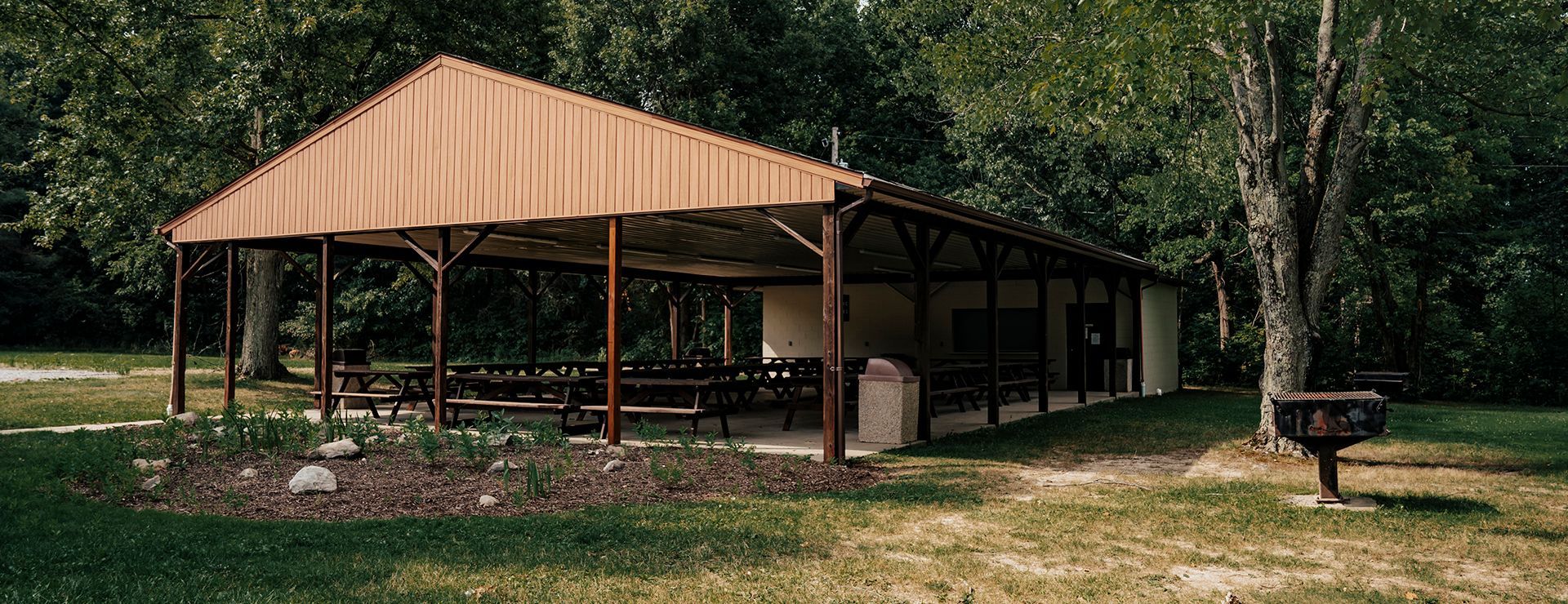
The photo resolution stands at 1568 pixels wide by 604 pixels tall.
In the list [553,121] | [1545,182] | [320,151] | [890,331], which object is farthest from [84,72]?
[1545,182]

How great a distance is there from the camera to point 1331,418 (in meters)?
7.14

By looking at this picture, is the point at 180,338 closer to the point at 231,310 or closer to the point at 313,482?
the point at 231,310

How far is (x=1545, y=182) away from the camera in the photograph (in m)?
23.5

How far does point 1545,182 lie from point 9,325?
146ft

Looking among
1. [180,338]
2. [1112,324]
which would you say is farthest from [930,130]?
[180,338]

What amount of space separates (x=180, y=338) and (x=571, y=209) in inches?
297

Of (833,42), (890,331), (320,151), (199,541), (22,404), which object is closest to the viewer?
(199,541)

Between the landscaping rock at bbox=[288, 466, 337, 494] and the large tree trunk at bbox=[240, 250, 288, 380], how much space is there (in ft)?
43.4

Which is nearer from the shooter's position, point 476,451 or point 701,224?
point 476,451

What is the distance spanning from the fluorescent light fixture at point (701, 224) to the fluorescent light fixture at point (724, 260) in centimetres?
413

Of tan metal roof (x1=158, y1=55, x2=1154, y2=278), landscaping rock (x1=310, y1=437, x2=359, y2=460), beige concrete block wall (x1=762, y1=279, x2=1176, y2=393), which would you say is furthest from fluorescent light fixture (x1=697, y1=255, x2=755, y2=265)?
landscaping rock (x1=310, y1=437, x2=359, y2=460)

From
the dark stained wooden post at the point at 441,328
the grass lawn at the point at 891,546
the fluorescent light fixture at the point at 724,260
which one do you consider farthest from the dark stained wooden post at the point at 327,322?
the fluorescent light fixture at the point at 724,260

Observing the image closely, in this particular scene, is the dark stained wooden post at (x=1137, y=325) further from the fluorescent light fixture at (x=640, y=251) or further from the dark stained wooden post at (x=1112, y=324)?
the fluorescent light fixture at (x=640, y=251)

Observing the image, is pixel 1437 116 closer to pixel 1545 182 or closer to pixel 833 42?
pixel 1545 182
